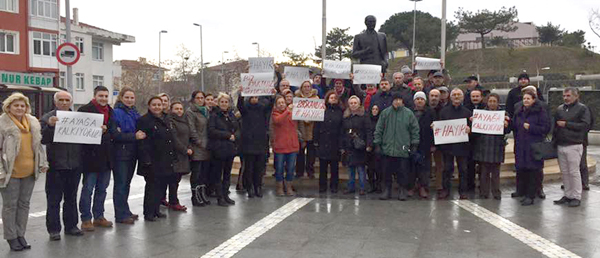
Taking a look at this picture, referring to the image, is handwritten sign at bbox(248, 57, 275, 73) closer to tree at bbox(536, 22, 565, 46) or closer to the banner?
the banner

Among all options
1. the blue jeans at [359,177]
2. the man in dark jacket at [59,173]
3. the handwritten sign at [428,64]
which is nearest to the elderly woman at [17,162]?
the man in dark jacket at [59,173]

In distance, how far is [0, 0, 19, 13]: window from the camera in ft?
125

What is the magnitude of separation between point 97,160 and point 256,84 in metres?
3.23

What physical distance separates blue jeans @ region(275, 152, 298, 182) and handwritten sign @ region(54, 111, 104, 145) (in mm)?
3514

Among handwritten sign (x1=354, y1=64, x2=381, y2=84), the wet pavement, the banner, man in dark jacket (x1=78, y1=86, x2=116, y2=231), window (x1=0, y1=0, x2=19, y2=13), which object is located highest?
window (x1=0, y1=0, x2=19, y2=13)

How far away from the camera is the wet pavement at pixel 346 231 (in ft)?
20.3

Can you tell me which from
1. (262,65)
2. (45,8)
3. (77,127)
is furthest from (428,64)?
(45,8)

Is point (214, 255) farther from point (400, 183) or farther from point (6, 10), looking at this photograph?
point (6, 10)

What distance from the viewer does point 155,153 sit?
7.56 meters

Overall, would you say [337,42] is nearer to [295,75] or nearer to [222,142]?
[295,75]

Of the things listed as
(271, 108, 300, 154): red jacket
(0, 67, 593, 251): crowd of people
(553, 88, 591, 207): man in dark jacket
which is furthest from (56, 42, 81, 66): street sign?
(553, 88, 591, 207): man in dark jacket

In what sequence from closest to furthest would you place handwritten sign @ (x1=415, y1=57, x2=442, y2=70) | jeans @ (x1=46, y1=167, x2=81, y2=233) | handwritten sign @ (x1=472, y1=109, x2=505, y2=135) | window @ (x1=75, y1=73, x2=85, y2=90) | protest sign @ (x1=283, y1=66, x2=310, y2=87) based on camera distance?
jeans @ (x1=46, y1=167, x2=81, y2=233)
handwritten sign @ (x1=472, y1=109, x2=505, y2=135)
protest sign @ (x1=283, y1=66, x2=310, y2=87)
handwritten sign @ (x1=415, y1=57, x2=442, y2=70)
window @ (x1=75, y1=73, x2=85, y2=90)

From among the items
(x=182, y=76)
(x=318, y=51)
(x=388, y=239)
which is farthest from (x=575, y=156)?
(x=182, y=76)

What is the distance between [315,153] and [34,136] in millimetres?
5465
